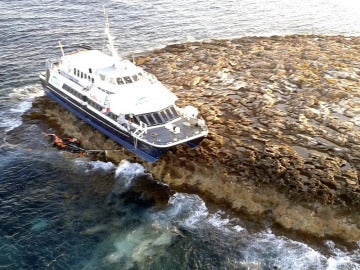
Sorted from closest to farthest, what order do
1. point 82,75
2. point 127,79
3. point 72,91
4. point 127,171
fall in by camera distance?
1. point 127,171
2. point 127,79
3. point 82,75
4. point 72,91

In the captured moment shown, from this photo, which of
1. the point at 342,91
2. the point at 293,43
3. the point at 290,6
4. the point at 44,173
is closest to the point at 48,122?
the point at 44,173

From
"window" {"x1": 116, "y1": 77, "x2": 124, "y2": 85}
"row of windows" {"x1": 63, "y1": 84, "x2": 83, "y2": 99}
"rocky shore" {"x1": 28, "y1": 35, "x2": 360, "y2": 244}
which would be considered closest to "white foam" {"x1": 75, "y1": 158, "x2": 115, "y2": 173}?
"rocky shore" {"x1": 28, "y1": 35, "x2": 360, "y2": 244}

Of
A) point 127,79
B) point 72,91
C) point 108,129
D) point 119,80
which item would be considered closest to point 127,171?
point 108,129

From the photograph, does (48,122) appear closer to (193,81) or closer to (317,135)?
(193,81)

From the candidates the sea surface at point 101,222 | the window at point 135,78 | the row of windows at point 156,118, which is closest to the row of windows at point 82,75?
the window at point 135,78

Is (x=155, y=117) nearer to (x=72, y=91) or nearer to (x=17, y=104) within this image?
(x=72, y=91)
